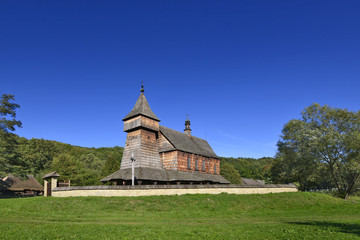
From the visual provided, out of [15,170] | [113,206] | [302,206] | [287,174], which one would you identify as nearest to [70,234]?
[113,206]

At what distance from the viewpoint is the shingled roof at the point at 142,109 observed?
127 ft

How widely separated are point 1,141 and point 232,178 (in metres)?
50.6

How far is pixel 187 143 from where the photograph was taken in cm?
4541

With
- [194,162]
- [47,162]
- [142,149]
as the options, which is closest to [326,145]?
[194,162]

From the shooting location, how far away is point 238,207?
23203 millimetres

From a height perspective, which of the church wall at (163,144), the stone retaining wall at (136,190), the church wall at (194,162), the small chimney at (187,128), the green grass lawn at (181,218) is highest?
the small chimney at (187,128)

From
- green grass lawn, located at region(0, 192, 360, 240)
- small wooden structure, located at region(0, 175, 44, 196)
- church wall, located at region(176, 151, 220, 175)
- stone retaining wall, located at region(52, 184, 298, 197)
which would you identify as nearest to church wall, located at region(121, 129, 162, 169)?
church wall, located at region(176, 151, 220, 175)

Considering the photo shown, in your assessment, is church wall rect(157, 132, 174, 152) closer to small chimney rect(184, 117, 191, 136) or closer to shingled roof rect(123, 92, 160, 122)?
shingled roof rect(123, 92, 160, 122)

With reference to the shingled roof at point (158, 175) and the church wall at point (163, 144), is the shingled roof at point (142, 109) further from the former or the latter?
the shingled roof at point (158, 175)

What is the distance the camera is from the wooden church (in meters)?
34.9

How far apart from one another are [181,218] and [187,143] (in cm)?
2791

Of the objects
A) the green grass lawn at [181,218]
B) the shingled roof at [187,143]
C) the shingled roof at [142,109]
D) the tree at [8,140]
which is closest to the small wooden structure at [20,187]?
the tree at [8,140]

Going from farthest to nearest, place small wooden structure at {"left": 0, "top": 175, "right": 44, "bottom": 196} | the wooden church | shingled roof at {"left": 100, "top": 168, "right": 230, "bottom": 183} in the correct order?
small wooden structure at {"left": 0, "top": 175, "right": 44, "bottom": 196}
the wooden church
shingled roof at {"left": 100, "top": 168, "right": 230, "bottom": 183}

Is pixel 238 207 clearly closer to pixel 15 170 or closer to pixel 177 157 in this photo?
pixel 177 157
